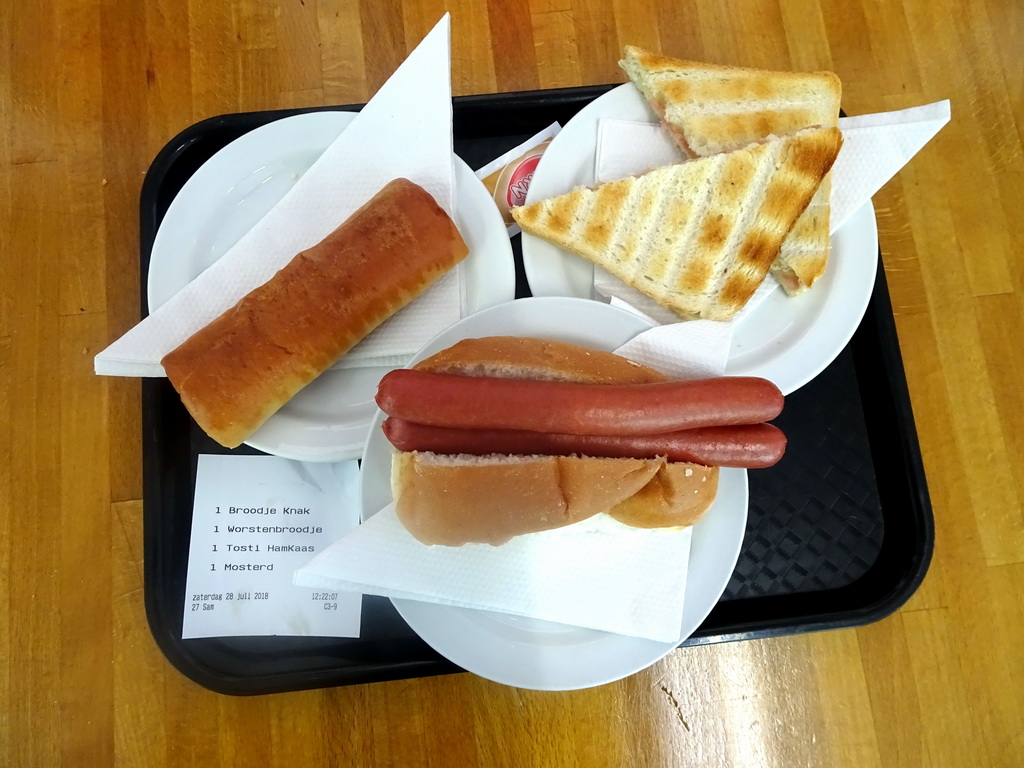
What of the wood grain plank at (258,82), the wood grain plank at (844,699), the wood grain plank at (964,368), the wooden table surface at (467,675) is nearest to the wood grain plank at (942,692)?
the wooden table surface at (467,675)

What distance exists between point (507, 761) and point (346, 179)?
61.0 inches

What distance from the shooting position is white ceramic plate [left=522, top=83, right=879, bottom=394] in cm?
148

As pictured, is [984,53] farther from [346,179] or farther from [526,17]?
[346,179]

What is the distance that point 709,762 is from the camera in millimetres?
1567

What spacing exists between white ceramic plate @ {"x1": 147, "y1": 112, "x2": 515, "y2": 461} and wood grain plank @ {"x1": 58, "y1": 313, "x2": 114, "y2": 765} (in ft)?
1.20

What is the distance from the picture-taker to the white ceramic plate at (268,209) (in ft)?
4.84

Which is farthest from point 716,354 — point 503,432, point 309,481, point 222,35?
point 222,35

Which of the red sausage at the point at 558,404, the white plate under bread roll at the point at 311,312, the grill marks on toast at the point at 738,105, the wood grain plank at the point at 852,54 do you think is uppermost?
the wood grain plank at the point at 852,54

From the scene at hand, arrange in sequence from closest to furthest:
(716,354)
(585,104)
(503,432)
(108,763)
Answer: (503,432) < (716,354) < (108,763) < (585,104)

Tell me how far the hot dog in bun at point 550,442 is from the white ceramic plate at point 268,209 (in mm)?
272

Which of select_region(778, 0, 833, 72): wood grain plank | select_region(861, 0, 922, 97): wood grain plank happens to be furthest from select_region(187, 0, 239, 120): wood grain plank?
select_region(861, 0, 922, 97): wood grain plank

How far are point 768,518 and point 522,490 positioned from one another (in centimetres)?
79

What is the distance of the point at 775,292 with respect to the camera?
5.16ft

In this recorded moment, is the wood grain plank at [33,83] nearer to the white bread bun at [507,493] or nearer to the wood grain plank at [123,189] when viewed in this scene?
the wood grain plank at [123,189]
